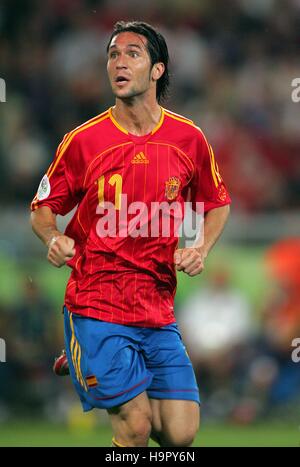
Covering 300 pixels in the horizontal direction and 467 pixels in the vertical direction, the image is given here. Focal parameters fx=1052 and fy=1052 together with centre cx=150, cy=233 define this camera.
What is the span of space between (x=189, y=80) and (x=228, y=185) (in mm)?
1751

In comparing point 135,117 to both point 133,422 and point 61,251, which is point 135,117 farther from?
point 133,422

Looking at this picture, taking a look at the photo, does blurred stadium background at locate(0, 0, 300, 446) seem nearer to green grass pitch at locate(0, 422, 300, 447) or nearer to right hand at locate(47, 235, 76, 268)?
green grass pitch at locate(0, 422, 300, 447)

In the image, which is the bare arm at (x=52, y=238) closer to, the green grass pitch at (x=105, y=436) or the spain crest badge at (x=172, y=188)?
the spain crest badge at (x=172, y=188)

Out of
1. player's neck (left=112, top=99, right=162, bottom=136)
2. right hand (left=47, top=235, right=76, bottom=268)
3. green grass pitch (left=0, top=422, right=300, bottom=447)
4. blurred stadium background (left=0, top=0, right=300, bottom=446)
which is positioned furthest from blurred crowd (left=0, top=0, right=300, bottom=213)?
right hand (left=47, top=235, right=76, bottom=268)

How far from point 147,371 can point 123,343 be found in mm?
224

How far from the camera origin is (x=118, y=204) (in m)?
5.56

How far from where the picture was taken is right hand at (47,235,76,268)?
5.20 metres

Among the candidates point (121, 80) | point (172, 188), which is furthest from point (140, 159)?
point (121, 80)

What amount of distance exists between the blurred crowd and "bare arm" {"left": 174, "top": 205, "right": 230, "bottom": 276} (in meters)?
5.06

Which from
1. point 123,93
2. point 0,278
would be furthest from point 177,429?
point 0,278

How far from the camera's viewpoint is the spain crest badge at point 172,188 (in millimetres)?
5621

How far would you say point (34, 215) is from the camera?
222 inches

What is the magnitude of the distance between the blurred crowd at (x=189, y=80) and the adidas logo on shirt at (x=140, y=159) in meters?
5.49

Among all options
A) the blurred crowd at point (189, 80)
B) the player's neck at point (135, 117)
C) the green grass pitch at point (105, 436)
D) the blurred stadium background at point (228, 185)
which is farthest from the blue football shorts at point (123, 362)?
the blurred crowd at point (189, 80)
